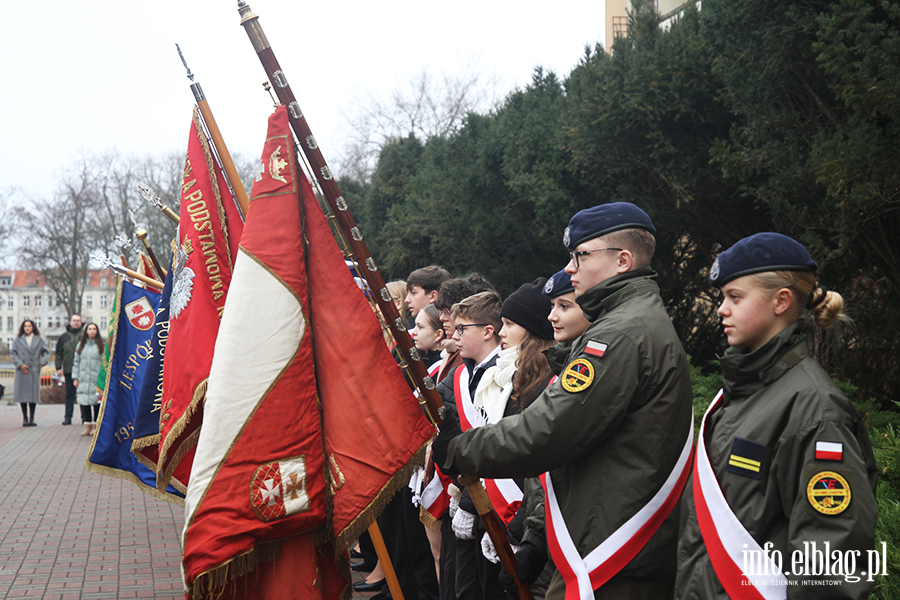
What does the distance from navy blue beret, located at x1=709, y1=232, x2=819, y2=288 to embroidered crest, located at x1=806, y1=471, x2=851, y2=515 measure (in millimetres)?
603

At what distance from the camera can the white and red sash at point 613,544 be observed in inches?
93.7

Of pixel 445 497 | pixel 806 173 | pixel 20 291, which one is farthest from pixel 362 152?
pixel 20 291

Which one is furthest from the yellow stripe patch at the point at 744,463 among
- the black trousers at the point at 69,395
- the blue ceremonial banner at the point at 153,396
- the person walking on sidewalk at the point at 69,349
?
the black trousers at the point at 69,395

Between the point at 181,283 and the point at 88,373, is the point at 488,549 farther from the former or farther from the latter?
the point at 88,373

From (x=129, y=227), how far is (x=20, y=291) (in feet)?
180

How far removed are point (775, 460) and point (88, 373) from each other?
44.1 feet

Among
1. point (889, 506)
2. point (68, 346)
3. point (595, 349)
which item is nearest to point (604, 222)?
point (595, 349)

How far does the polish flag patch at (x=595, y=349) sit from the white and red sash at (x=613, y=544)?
0.43 metres

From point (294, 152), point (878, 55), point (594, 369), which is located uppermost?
point (294, 152)

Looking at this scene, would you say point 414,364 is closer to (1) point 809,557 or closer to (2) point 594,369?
(2) point 594,369

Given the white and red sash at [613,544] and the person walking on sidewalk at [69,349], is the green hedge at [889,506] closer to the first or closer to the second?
the white and red sash at [613,544]

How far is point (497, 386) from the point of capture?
12.2 ft

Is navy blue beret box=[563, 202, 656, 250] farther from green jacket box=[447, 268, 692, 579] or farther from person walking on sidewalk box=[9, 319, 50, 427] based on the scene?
person walking on sidewalk box=[9, 319, 50, 427]

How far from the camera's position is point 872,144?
650 centimetres
